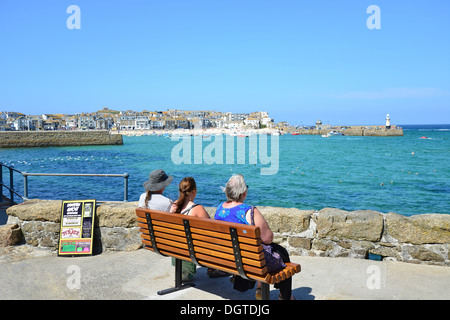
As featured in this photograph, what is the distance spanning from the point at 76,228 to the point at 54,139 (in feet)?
243

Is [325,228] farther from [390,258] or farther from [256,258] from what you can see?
[256,258]

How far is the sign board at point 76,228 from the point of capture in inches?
235

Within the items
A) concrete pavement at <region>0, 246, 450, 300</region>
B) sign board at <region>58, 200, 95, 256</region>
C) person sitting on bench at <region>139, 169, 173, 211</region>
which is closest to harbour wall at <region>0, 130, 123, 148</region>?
sign board at <region>58, 200, 95, 256</region>

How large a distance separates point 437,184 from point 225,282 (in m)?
29.7

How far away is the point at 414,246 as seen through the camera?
5.35m

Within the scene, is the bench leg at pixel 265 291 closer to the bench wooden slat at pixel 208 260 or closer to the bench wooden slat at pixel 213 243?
the bench wooden slat at pixel 208 260

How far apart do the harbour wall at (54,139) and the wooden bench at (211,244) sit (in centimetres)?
7220

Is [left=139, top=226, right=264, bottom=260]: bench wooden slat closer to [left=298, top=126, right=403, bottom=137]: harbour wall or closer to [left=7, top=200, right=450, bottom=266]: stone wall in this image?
[left=7, top=200, right=450, bottom=266]: stone wall

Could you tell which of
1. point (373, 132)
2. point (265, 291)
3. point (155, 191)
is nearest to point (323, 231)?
point (265, 291)

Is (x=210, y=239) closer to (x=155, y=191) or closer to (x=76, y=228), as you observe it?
(x=155, y=191)

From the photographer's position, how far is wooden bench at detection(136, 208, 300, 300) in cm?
366

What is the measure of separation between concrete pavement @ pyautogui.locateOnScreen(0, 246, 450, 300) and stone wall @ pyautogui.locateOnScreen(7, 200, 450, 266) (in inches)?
6.9
